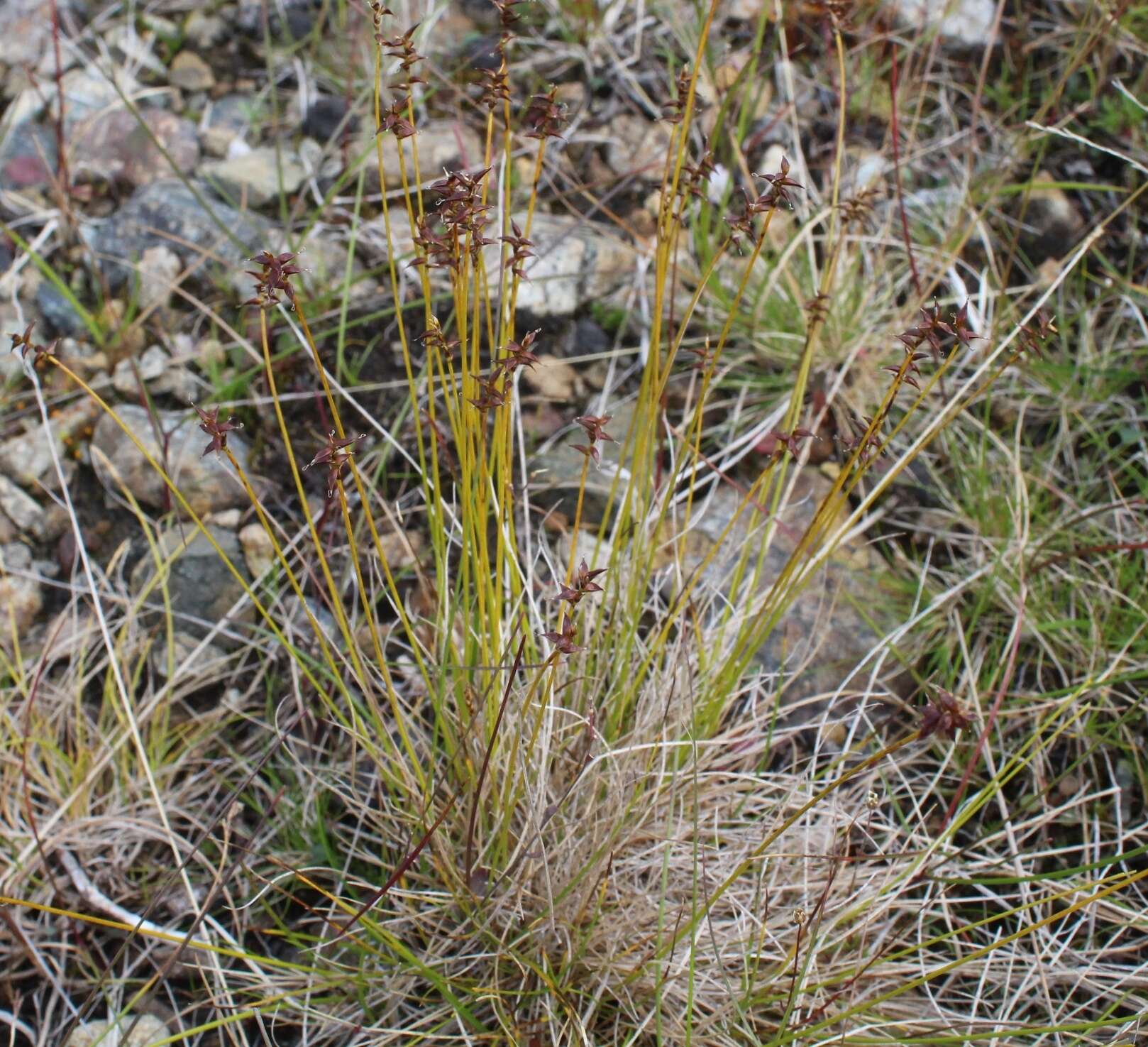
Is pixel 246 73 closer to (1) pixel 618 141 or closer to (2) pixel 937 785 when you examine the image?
(1) pixel 618 141

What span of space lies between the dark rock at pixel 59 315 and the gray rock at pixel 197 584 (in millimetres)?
714

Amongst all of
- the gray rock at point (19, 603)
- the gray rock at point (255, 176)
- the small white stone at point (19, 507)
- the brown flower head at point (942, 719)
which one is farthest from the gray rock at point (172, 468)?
the brown flower head at point (942, 719)

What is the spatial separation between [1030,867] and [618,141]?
2.10 meters

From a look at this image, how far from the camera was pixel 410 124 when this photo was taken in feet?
4.10

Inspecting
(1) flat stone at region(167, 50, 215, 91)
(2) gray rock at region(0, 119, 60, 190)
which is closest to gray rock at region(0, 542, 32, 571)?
(2) gray rock at region(0, 119, 60, 190)

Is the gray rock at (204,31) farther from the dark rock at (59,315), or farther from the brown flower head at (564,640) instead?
the brown flower head at (564,640)

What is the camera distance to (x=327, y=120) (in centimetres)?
296

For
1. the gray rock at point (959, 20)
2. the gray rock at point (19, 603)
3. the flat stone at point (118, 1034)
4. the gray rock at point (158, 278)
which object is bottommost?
the flat stone at point (118, 1034)

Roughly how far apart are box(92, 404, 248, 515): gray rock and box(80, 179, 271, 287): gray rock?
1.65ft

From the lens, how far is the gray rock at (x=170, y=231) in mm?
2646

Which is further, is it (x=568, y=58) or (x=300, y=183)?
(x=568, y=58)

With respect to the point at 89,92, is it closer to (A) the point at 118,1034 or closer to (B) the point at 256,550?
(B) the point at 256,550

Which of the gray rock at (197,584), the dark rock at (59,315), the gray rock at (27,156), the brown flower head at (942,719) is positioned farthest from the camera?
the gray rock at (27,156)

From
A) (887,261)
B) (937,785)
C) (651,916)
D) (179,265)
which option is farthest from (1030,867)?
(179,265)
